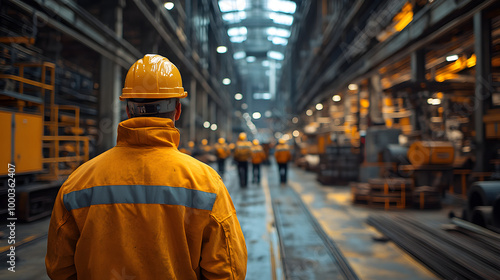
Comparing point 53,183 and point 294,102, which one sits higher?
point 294,102

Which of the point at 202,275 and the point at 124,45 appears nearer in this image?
the point at 202,275

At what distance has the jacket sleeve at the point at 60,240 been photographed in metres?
1.38

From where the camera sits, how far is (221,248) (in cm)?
136

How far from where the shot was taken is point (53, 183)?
6.86 meters

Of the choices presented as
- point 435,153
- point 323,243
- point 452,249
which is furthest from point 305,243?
point 435,153

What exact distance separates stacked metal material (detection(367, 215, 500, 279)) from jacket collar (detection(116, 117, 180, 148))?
395cm

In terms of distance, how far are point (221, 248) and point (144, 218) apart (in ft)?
1.21

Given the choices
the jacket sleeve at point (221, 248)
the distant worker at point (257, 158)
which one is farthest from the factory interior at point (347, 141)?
the jacket sleeve at point (221, 248)

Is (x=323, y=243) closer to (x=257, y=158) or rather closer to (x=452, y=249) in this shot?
(x=452, y=249)

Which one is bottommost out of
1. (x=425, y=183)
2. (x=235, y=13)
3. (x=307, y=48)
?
(x=425, y=183)

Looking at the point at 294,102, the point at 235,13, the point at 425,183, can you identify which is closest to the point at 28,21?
the point at 425,183

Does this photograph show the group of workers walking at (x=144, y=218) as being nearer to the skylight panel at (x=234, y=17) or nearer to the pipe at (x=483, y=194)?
the pipe at (x=483, y=194)

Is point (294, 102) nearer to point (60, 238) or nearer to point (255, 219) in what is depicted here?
point (255, 219)

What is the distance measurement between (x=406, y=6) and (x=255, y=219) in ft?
33.7
